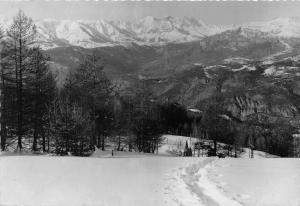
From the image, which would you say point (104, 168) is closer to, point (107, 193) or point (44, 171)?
point (44, 171)

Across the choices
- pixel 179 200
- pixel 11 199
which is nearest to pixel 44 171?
pixel 11 199

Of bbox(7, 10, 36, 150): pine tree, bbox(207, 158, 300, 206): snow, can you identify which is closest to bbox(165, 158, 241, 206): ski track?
bbox(207, 158, 300, 206): snow

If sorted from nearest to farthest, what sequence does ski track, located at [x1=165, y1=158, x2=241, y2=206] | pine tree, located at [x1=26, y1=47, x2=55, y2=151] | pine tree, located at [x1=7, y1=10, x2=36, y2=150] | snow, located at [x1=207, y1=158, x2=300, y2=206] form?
ski track, located at [x1=165, y1=158, x2=241, y2=206]
snow, located at [x1=207, y1=158, x2=300, y2=206]
pine tree, located at [x1=7, y1=10, x2=36, y2=150]
pine tree, located at [x1=26, y1=47, x2=55, y2=151]

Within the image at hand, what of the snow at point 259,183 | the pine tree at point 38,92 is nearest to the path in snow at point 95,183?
the snow at point 259,183

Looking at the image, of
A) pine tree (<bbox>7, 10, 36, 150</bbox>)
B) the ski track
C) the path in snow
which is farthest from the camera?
pine tree (<bbox>7, 10, 36, 150</bbox>)

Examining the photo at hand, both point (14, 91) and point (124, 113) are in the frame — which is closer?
point (14, 91)

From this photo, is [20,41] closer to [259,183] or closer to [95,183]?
[95,183]

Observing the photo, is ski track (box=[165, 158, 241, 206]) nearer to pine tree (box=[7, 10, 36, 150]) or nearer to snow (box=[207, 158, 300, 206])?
snow (box=[207, 158, 300, 206])

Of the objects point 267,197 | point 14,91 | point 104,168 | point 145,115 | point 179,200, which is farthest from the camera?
point 145,115
